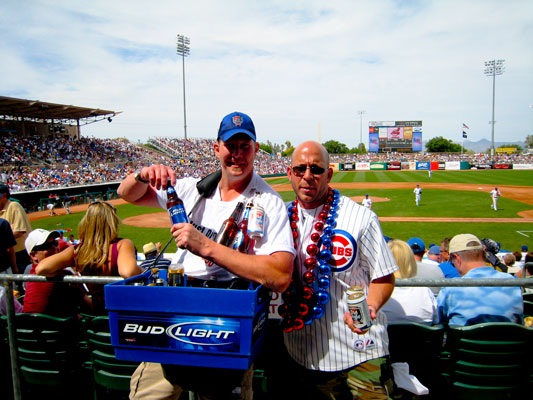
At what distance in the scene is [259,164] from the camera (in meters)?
57.1

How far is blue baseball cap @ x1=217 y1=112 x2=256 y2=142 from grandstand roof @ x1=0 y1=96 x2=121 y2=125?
A: 35254 millimetres

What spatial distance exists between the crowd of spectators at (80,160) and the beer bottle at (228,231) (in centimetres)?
2582

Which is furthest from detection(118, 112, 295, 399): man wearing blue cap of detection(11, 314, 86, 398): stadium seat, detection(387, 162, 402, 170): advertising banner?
detection(387, 162, 402, 170): advertising banner

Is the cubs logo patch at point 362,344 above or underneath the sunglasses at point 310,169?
underneath

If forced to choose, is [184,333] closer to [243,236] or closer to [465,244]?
[243,236]

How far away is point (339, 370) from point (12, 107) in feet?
131

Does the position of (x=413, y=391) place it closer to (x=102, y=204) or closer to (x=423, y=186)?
(x=102, y=204)

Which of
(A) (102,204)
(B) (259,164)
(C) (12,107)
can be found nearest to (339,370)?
(A) (102,204)

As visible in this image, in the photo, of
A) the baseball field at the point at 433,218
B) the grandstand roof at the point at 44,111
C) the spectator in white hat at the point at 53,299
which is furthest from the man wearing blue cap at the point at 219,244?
the grandstand roof at the point at 44,111

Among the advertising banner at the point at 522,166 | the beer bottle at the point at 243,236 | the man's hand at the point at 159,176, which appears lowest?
the beer bottle at the point at 243,236

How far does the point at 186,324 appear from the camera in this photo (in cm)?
163

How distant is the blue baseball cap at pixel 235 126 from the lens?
2014mm

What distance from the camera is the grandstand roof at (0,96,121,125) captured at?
31.1m

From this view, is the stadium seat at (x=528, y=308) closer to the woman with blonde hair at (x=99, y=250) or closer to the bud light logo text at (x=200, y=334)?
the bud light logo text at (x=200, y=334)
